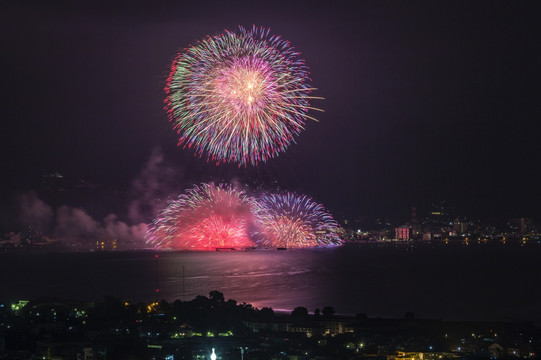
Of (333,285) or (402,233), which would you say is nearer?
(333,285)

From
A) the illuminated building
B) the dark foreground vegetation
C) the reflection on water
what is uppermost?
the illuminated building

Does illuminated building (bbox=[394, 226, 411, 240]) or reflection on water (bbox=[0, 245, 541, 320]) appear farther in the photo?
illuminated building (bbox=[394, 226, 411, 240])

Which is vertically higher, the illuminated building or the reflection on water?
the illuminated building

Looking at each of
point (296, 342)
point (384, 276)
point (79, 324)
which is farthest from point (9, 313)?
point (384, 276)

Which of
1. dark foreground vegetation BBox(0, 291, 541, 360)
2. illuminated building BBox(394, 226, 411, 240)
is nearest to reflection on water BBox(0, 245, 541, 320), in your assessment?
dark foreground vegetation BBox(0, 291, 541, 360)

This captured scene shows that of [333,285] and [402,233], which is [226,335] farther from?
[402,233]

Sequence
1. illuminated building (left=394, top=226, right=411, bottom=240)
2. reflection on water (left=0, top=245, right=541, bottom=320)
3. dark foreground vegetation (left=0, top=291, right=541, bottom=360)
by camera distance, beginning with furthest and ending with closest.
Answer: illuminated building (left=394, top=226, right=411, bottom=240)
reflection on water (left=0, top=245, right=541, bottom=320)
dark foreground vegetation (left=0, top=291, right=541, bottom=360)

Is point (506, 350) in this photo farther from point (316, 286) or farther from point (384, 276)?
point (384, 276)

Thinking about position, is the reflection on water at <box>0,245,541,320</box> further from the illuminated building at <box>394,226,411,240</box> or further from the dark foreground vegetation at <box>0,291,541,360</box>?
the illuminated building at <box>394,226,411,240</box>

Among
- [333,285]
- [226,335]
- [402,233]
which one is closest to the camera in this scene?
[226,335]

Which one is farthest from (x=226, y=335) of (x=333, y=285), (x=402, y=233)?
(x=402, y=233)

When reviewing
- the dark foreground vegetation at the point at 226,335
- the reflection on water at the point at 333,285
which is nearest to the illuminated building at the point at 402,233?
the reflection on water at the point at 333,285
